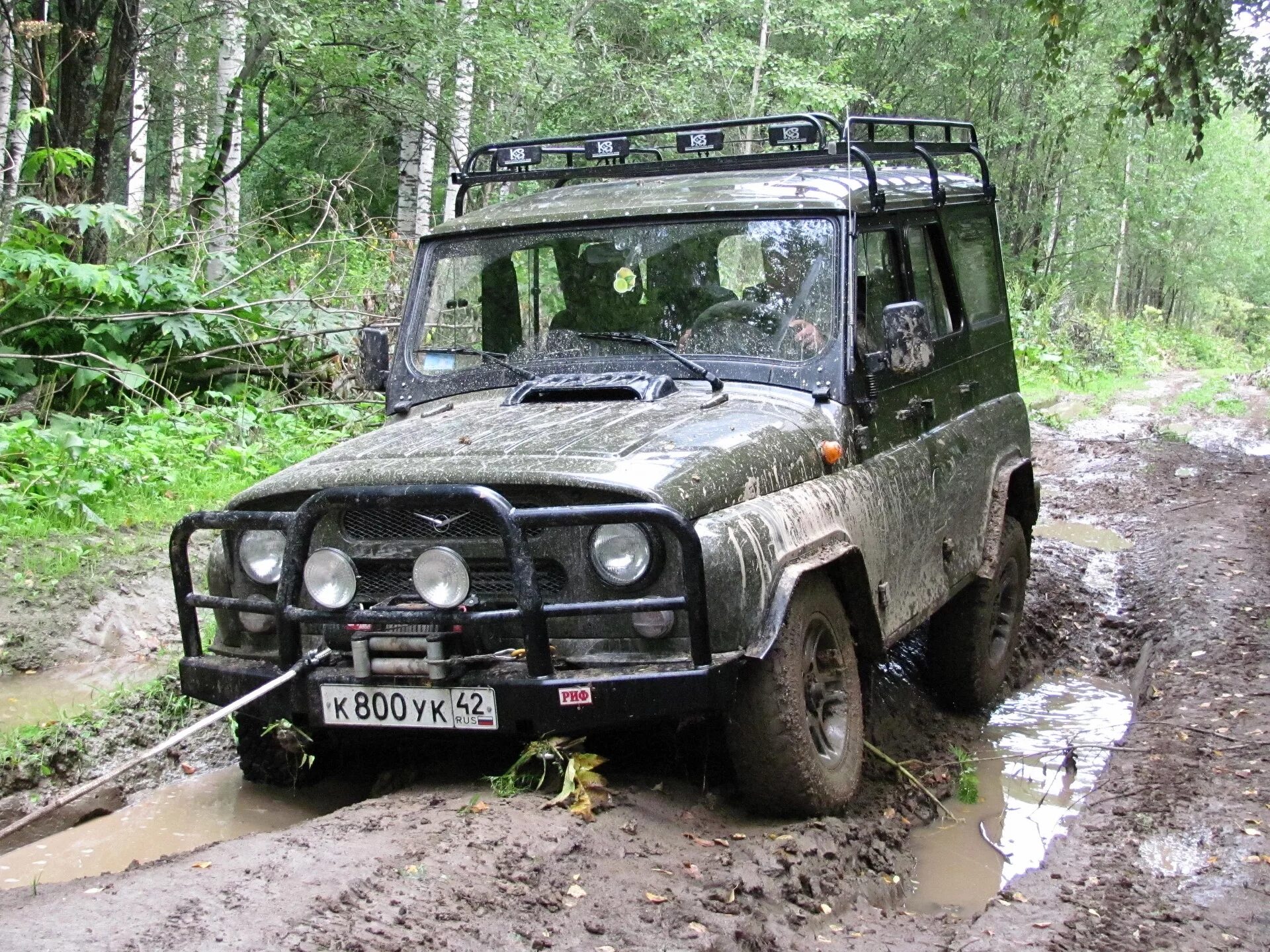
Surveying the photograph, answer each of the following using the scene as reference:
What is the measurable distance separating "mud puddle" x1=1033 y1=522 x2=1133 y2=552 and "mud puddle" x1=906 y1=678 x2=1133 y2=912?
2.61 m

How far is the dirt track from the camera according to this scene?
313 cm

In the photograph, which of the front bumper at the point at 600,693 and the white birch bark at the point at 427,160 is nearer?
the front bumper at the point at 600,693

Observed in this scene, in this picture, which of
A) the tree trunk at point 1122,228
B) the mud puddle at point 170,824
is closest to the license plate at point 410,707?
the mud puddle at point 170,824

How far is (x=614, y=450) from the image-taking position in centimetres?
397

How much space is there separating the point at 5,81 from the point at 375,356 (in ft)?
31.6

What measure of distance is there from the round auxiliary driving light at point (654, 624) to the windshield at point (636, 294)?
131 cm

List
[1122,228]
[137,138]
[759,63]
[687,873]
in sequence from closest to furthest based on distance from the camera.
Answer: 1. [687,873]
2. [137,138]
3. [759,63]
4. [1122,228]

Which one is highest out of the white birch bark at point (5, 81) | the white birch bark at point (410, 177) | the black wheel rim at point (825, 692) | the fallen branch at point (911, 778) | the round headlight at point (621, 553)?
the white birch bark at point (5, 81)

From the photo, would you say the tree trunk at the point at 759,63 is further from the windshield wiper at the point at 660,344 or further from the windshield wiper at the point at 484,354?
the windshield wiper at the point at 660,344

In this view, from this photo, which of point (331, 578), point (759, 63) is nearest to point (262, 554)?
point (331, 578)

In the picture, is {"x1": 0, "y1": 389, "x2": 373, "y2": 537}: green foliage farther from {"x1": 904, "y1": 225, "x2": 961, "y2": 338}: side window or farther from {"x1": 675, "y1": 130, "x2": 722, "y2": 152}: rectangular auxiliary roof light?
{"x1": 904, "y1": 225, "x2": 961, "y2": 338}: side window

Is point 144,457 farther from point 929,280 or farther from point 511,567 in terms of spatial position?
point 511,567

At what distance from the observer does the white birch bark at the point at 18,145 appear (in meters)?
10.6

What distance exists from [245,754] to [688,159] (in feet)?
10.5
